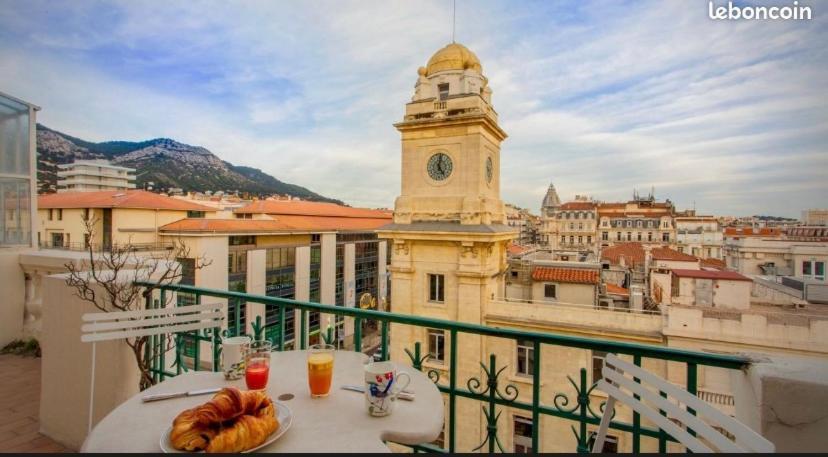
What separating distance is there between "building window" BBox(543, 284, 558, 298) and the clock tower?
229 cm

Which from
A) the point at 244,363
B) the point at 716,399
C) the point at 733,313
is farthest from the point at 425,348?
the point at 244,363

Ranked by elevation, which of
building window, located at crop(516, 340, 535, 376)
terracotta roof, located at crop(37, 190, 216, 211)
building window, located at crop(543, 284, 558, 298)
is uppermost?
terracotta roof, located at crop(37, 190, 216, 211)

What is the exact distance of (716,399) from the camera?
1066 cm

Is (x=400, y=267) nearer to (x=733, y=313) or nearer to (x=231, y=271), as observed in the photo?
(x=733, y=313)

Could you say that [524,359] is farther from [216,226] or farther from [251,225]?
[216,226]

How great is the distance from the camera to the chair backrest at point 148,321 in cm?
219

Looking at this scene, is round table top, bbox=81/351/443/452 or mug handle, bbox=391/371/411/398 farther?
mug handle, bbox=391/371/411/398

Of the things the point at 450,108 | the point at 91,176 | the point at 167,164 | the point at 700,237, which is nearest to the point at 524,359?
the point at 450,108

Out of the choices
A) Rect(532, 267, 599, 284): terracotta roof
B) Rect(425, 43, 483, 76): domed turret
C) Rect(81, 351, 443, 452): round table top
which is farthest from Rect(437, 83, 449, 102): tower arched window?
Rect(81, 351, 443, 452): round table top

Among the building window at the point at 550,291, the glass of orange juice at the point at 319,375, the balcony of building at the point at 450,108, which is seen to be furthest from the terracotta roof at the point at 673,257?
the glass of orange juice at the point at 319,375

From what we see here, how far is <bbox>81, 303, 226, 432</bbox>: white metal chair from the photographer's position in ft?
7.17

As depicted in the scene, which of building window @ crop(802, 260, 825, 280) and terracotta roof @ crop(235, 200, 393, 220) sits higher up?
terracotta roof @ crop(235, 200, 393, 220)

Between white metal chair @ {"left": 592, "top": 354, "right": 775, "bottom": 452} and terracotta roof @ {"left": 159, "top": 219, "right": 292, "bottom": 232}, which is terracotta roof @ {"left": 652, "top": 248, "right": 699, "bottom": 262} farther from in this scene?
terracotta roof @ {"left": 159, "top": 219, "right": 292, "bottom": 232}

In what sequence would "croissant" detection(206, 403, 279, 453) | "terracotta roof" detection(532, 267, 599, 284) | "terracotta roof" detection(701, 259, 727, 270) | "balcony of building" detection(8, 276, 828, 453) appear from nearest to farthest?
"croissant" detection(206, 403, 279, 453) < "balcony of building" detection(8, 276, 828, 453) < "terracotta roof" detection(532, 267, 599, 284) < "terracotta roof" detection(701, 259, 727, 270)
